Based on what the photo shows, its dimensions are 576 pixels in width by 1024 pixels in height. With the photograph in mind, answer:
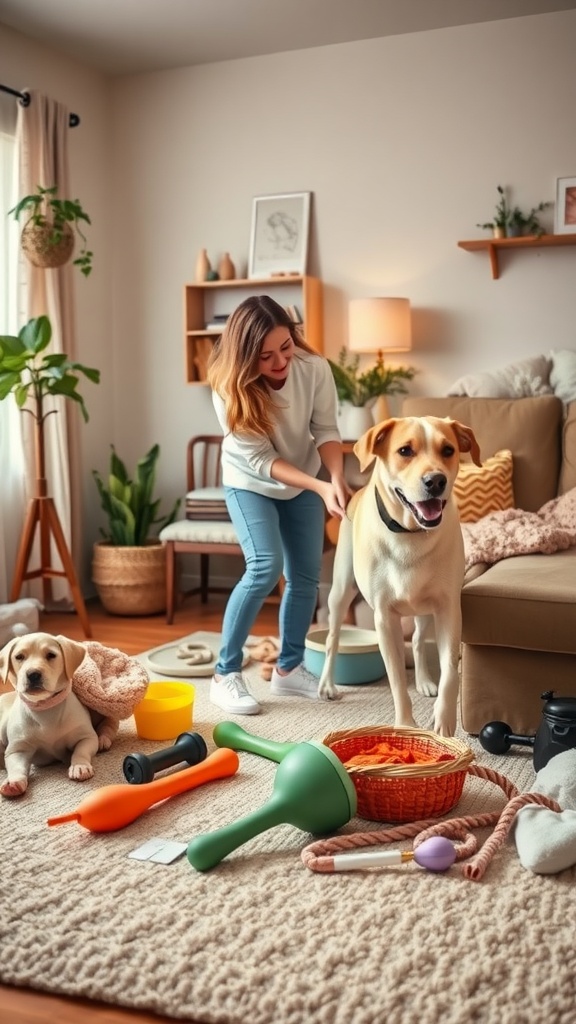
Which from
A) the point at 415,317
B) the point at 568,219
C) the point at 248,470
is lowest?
the point at 248,470

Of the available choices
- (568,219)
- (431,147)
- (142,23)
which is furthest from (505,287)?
(142,23)

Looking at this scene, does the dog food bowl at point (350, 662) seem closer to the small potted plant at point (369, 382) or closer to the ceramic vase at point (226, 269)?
the small potted plant at point (369, 382)

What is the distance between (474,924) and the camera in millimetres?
1680

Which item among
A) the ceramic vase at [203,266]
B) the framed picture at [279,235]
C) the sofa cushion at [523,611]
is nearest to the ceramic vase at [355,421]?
the framed picture at [279,235]

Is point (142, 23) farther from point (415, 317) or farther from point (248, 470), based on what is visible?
point (248, 470)

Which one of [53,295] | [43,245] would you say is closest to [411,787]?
[43,245]

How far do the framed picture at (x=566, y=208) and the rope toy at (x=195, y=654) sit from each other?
236 cm

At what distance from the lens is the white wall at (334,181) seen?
444 cm

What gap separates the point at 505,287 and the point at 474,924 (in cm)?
338

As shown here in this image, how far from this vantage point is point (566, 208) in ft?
14.2

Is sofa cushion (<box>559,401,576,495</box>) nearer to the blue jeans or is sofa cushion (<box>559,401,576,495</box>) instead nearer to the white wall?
the white wall

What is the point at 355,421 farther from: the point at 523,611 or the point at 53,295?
the point at 523,611

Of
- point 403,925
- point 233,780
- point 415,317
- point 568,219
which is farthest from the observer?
point 415,317

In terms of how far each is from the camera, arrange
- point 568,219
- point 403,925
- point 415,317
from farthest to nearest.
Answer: point 415,317 < point 568,219 < point 403,925
